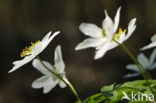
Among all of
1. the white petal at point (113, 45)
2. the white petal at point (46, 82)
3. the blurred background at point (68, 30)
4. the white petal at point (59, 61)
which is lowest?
the white petal at point (113, 45)

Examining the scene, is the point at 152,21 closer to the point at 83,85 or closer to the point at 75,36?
the point at 75,36

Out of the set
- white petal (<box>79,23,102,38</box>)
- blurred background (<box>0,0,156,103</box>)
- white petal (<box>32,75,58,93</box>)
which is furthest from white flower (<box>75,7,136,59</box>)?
blurred background (<box>0,0,156,103</box>)

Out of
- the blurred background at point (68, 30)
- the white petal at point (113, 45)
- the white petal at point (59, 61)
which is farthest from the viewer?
the blurred background at point (68, 30)

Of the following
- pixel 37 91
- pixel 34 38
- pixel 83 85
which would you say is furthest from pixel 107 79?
pixel 34 38

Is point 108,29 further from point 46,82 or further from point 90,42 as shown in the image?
point 46,82

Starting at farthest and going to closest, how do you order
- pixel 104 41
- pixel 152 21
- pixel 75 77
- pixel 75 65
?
pixel 152 21, pixel 75 65, pixel 75 77, pixel 104 41

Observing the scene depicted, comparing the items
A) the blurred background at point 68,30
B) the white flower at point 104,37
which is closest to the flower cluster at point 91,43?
the white flower at point 104,37

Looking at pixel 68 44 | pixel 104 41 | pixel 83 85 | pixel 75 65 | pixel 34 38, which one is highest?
pixel 34 38

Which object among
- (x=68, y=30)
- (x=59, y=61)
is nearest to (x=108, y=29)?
(x=59, y=61)

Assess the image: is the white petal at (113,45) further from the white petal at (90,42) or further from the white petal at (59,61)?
the white petal at (59,61)
